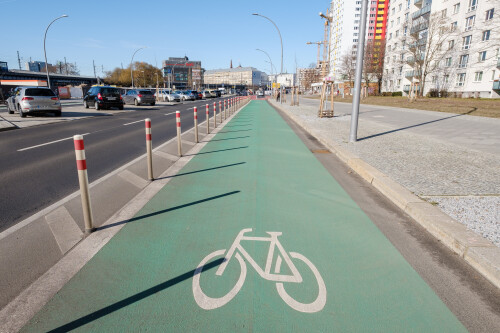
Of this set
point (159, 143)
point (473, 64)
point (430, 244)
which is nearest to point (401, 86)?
point (473, 64)

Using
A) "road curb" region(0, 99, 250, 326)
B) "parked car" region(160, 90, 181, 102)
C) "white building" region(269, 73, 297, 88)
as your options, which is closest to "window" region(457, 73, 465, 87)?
"white building" region(269, 73, 297, 88)

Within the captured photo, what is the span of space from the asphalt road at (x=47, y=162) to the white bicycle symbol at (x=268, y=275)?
2788 mm

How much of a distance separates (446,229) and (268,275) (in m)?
2.13

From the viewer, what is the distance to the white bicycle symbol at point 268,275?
94.8 inches

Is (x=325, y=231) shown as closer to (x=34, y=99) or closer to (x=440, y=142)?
(x=440, y=142)

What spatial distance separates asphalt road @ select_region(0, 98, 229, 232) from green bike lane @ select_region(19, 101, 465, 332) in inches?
69.8

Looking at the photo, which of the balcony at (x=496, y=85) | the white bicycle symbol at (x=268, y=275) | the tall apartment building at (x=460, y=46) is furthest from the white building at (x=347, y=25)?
the white bicycle symbol at (x=268, y=275)

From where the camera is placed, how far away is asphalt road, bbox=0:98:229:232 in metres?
4.67

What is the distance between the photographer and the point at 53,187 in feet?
17.5

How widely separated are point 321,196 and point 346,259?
1.97 m

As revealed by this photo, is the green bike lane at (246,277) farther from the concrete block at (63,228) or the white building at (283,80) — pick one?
the white building at (283,80)

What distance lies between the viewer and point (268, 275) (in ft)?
9.16

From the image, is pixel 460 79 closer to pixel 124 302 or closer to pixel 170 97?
pixel 170 97

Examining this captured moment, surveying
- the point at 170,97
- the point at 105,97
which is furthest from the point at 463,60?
the point at 105,97
